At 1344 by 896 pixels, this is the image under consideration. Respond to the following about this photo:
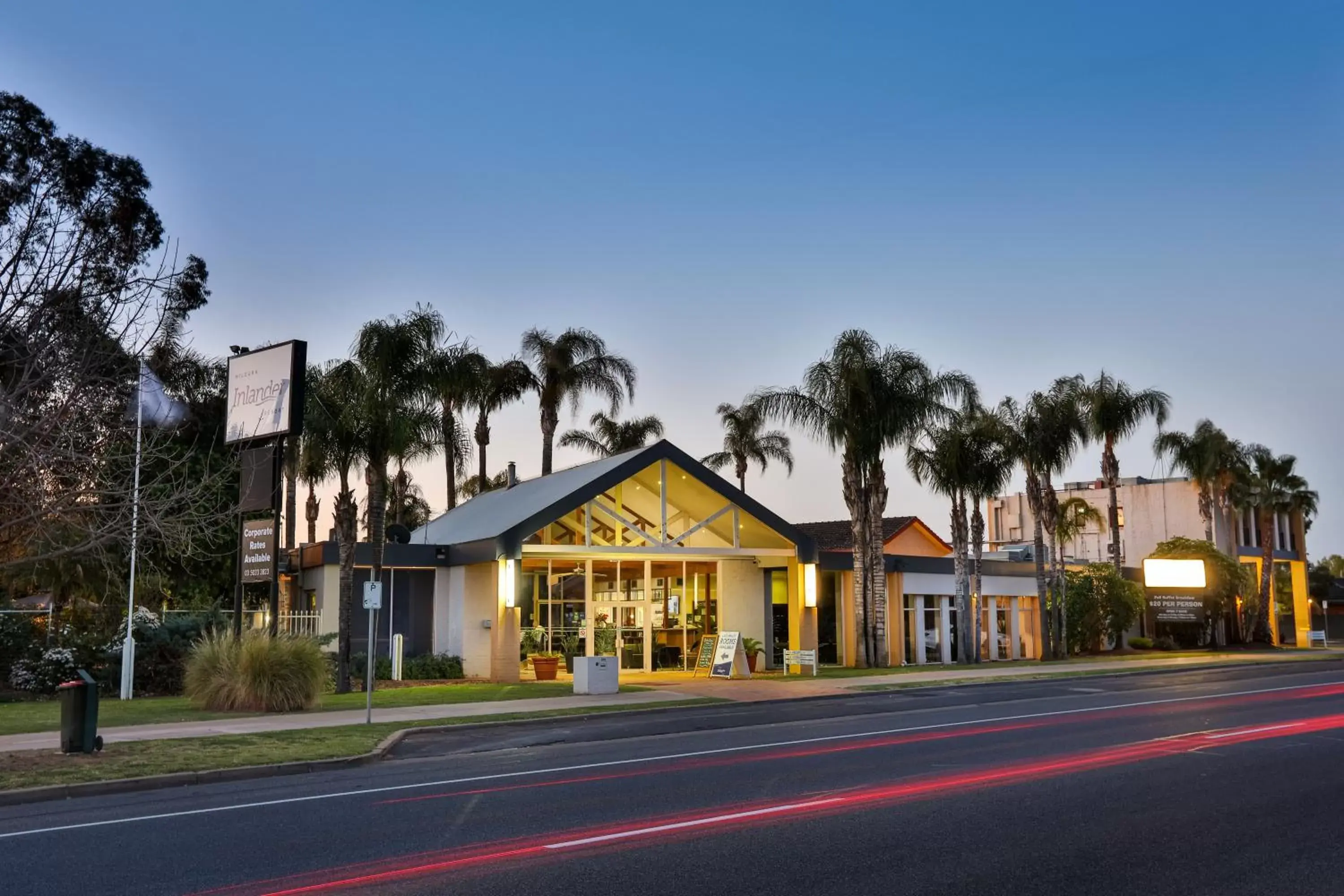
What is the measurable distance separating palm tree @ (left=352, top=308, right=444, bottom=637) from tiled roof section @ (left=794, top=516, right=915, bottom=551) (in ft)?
60.0

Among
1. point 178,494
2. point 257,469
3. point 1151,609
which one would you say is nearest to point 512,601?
point 257,469

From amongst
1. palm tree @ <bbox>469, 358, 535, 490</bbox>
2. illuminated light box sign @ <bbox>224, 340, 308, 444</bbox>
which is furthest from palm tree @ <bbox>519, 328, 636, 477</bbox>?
illuminated light box sign @ <bbox>224, 340, 308, 444</bbox>

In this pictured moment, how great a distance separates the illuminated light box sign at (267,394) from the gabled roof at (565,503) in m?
5.57

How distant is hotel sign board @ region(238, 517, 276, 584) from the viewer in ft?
76.2

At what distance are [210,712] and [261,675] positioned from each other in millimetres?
1098

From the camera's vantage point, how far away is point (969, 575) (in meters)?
39.2

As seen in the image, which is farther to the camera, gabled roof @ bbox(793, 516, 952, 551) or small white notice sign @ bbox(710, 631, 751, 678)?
gabled roof @ bbox(793, 516, 952, 551)

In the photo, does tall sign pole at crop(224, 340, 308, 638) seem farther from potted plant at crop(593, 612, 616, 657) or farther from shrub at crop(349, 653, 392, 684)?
potted plant at crop(593, 612, 616, 657)

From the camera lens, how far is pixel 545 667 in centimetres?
2819

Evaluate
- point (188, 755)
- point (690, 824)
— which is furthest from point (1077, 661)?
point (690, 824)

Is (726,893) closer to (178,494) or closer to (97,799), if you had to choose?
(97,799)

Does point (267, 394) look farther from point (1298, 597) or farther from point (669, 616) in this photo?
point (1298, 597)

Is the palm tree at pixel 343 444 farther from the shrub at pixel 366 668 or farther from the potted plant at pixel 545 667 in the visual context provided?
the potted plant at pixel 545 667

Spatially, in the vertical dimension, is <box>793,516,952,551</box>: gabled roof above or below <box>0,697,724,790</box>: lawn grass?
above
